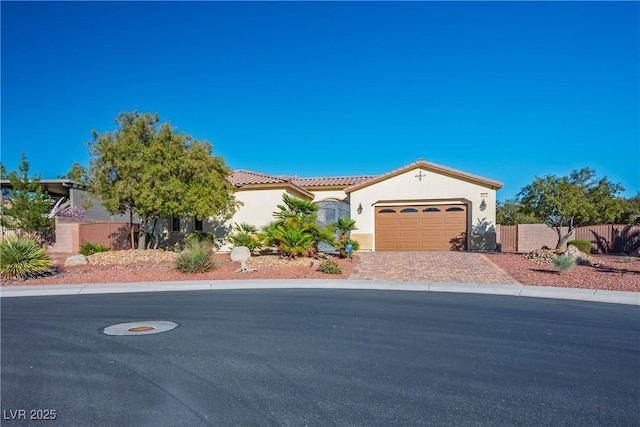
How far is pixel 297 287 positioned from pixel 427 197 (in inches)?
490

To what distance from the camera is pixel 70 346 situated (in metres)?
6.31

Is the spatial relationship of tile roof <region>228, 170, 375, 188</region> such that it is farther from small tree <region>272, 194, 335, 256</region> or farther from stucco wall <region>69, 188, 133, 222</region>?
stucco wall <region>69, 188, 133, 222</region>

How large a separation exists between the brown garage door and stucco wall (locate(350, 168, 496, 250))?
0.35 metres

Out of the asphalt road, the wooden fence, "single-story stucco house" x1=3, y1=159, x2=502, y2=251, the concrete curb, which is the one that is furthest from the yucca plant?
the wooden fence

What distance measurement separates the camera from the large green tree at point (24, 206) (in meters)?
21.9

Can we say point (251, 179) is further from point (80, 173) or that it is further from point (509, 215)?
point (509, 215)

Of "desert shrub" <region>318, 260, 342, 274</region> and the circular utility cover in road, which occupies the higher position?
"desert shrub" <region>318, 260, 342, 274</region>

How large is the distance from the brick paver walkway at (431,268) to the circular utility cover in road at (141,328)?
766cm

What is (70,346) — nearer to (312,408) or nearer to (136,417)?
(136,417)

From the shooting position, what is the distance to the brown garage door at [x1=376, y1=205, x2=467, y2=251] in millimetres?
22609

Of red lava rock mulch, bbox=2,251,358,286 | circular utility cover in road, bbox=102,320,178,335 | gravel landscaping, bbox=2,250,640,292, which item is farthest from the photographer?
red lava rock mulch, bbox=2,251,358,286

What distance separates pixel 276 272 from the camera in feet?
48.9

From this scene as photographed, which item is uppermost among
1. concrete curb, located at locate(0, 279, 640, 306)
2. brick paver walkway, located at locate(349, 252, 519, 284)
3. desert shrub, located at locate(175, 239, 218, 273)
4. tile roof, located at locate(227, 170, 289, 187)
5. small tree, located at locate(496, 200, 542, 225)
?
tile roof, located at locate(227, 170, 289, 187)

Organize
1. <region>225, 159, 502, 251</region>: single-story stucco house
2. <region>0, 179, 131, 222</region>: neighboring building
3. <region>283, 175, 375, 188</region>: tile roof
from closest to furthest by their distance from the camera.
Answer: <region>225, 159, 502, 251</region>: single-story stucco house, <region>283, 175, 375, 188</region>: tile roof, <region>0, 179, 131, 222</region>: neighboring building
